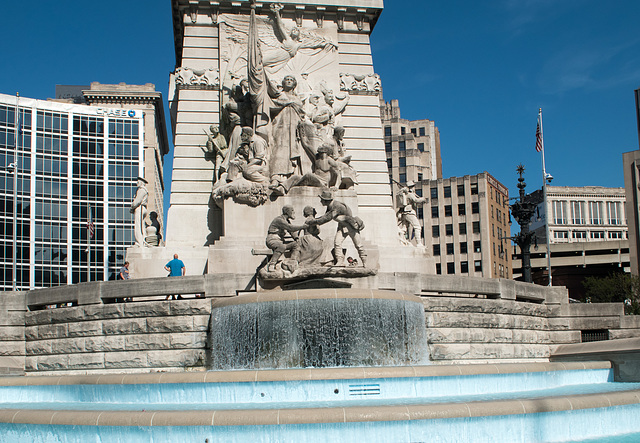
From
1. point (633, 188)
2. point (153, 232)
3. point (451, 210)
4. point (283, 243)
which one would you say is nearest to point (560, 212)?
point (451, 210)

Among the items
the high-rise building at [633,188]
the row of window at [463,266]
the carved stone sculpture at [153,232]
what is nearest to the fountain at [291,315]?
the carved stone sculpture at [153,232]

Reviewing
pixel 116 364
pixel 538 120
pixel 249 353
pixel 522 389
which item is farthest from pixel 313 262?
pixel 538 120

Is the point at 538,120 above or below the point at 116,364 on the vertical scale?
above

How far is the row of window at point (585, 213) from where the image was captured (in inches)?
4459

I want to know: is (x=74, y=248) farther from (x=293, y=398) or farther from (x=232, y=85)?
(x=293, y=398)

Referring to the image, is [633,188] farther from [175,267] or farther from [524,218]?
[175,267]

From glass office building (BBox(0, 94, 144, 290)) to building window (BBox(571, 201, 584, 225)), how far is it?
68175 millimetres

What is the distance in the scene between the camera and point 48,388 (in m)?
14.9

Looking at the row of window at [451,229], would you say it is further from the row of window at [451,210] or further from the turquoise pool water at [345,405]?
the turquoise pool water at [345,405]

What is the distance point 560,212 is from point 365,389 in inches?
4204

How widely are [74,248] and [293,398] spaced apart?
232ft

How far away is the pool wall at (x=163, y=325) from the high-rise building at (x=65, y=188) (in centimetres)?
5652

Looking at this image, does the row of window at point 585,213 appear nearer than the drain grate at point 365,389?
No

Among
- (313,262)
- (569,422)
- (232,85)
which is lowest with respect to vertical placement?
(569,422)
